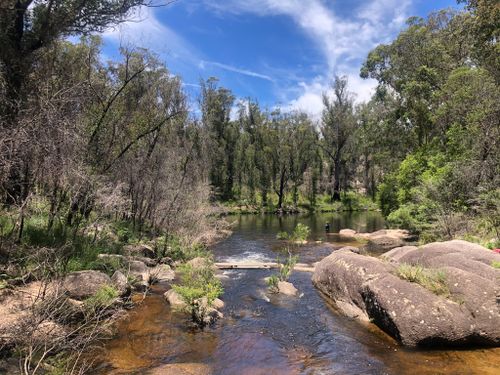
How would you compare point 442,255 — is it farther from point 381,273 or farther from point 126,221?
point 126,221

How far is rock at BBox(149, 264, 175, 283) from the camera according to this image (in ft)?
47.4

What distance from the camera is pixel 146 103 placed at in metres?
21.1

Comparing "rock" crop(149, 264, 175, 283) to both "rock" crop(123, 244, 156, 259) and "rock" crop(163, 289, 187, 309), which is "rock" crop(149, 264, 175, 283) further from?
"rock" crop(163, 289, 187, 309)

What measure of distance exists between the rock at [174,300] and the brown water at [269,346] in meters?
0.19

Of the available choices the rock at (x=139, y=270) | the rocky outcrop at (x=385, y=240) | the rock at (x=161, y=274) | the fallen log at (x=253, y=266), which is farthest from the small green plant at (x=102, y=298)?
the rocky outcrop at (x=385, y=240)

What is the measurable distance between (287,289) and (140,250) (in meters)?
6.74

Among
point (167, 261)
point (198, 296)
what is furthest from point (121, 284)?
point (167, 261)

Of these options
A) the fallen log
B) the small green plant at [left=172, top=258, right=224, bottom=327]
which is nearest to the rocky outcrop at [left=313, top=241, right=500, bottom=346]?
the small green plant at [left=172, top=258, right=224, bottom=327]

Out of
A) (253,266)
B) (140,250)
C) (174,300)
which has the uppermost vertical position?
(140,250)

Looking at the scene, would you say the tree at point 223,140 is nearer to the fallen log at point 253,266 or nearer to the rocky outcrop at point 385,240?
the rocky outcrop at point 385,240

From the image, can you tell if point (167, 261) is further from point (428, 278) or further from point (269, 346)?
point (428, 278)

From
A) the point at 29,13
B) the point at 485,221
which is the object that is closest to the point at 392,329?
the point at 485,221

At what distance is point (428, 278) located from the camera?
9.70 meters

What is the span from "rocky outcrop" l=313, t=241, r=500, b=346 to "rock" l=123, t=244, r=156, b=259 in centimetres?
859
